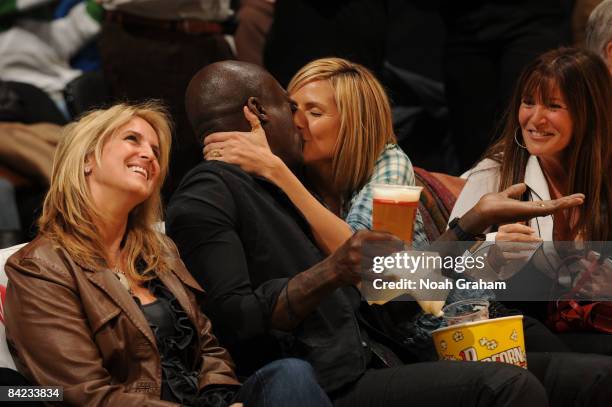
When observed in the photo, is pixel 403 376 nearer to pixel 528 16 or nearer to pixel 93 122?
pixel 93 122

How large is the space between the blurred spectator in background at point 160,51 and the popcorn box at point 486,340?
1702mm

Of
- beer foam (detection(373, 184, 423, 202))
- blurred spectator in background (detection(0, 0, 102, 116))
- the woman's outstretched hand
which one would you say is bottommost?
blurred spectator in background (detection(0, 0, 102, 116))

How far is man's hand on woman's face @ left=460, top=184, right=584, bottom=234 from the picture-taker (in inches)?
125

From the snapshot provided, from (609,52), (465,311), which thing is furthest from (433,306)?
(609,52)

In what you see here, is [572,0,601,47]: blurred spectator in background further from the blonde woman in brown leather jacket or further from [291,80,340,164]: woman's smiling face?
the blonde woman in brown leather jacket

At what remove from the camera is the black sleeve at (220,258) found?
10.3ft

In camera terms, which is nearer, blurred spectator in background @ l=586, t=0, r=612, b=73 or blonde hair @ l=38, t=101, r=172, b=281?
blonde hair @ l=38, t=101, r=172, b=281

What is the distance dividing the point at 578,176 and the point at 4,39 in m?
2.53

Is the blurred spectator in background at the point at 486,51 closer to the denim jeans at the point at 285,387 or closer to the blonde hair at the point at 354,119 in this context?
the blonde hair at the point at 354,119

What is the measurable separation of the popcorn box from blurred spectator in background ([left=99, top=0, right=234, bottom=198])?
1702mm

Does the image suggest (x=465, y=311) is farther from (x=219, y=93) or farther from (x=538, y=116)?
(x=219, y=93)

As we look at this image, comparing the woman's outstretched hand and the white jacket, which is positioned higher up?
the woman's outstretched hand

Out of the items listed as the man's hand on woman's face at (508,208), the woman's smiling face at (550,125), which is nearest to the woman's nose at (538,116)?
the woman's smiling face at (550,125)

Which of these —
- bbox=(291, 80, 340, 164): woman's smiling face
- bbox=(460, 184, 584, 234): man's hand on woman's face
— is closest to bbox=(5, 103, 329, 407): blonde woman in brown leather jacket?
bbox=(291, 80, 340, 164): woman's smiling face
